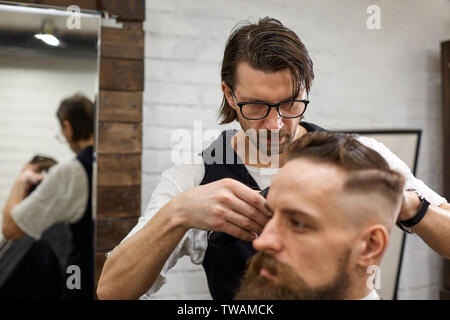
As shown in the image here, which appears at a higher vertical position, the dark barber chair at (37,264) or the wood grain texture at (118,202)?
the wood grain texture at (118,202)

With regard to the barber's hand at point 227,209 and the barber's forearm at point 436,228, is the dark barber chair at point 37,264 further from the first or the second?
the barber's forearm at point 436,228

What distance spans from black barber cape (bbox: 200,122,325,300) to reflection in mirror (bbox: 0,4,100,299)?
645 millimetres

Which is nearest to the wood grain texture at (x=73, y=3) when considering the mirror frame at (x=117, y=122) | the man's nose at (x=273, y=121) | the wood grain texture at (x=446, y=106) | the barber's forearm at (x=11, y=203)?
the mirror frame at (x=117, y=122)

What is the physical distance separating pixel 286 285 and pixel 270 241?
0.10 meters

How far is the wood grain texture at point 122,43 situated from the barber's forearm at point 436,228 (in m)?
1.29

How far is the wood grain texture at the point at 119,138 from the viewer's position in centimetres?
177

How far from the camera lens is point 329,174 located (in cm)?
92

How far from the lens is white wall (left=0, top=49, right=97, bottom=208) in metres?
1.69

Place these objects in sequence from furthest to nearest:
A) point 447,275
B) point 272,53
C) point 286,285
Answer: point 447,275, point 272,53, point 286,285

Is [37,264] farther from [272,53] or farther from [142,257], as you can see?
[272,53]

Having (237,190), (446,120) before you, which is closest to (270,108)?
(237,190)

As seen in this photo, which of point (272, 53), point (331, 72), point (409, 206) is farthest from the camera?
point (331, 72)

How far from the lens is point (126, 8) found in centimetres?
178
